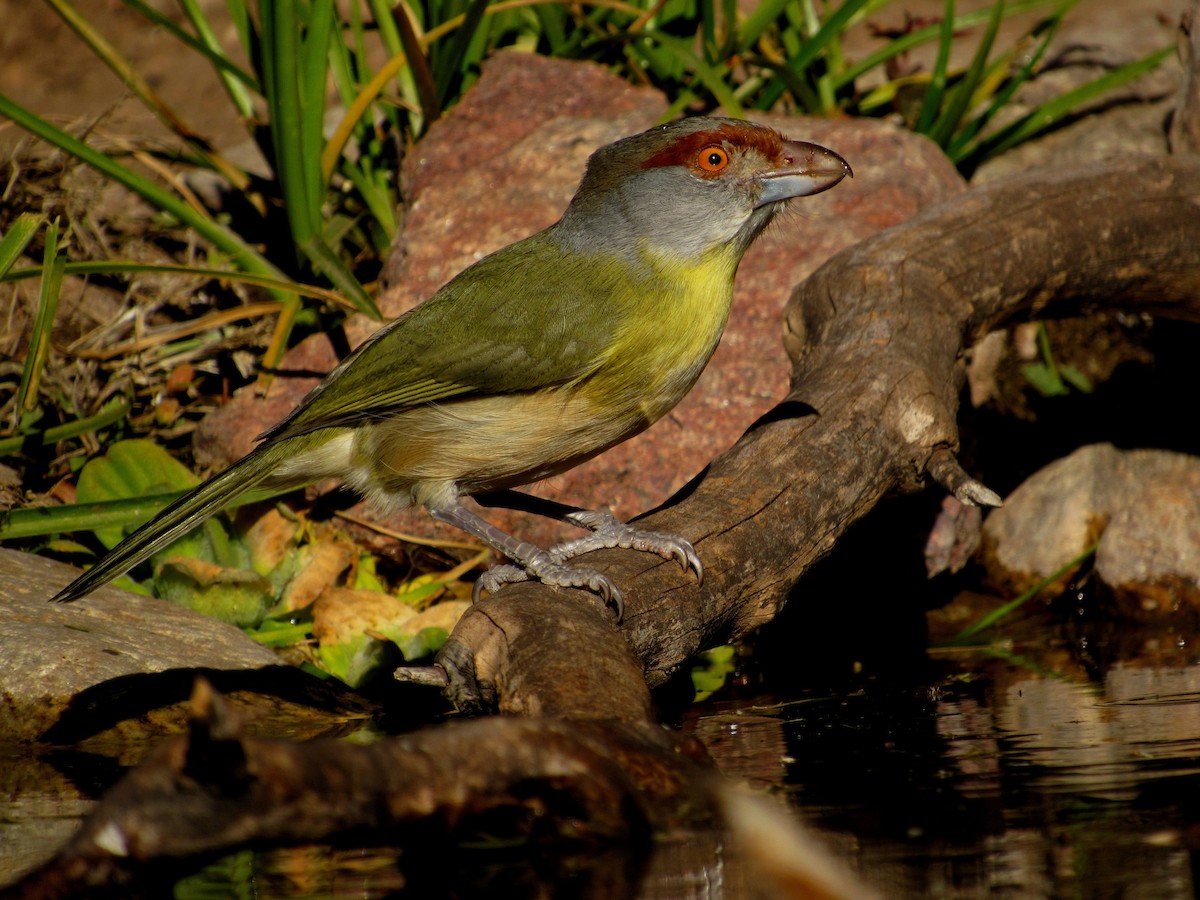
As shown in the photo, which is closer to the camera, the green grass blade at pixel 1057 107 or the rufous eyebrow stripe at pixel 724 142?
the rufous eyebrow stripe at pixel 724 142

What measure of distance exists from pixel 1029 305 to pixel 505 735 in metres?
3.41

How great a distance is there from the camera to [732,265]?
4258 millimetres

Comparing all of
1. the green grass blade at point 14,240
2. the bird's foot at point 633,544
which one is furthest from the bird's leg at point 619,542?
the green grass blade at point 14,240

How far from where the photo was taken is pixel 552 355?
13.2ft

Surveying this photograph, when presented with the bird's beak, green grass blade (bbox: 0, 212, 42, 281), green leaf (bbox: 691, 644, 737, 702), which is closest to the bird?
the bird's beak

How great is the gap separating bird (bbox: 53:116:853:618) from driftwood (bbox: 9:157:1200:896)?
0.41 m

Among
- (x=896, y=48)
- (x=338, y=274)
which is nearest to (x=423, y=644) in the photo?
(x=338, y=274)

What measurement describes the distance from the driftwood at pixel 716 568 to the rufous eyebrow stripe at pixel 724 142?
0.75 m

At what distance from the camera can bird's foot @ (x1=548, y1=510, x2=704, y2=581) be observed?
359cm

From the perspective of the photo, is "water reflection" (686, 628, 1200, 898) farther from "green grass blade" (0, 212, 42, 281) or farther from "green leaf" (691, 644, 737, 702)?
"green grass blade" (0, 212, 42, 281)

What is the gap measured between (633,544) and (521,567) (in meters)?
0.41

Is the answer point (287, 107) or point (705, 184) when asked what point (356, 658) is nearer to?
point (705, 184)

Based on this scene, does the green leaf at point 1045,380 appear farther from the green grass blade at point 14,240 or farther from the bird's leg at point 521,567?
the green grass blade at point 14,240

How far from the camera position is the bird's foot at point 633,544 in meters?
3.59
